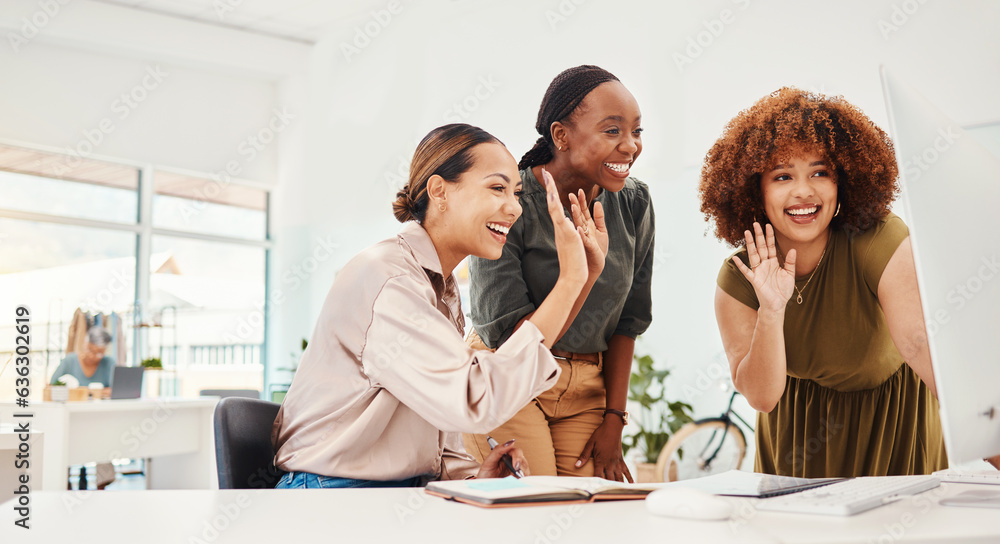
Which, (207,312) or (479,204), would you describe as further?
(207,312)

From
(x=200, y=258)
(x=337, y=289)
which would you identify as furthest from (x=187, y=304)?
(x=337, y=289)

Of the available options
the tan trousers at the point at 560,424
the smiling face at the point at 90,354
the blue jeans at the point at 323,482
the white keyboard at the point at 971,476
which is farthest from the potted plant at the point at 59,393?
the white keyboard at the point at 971,476

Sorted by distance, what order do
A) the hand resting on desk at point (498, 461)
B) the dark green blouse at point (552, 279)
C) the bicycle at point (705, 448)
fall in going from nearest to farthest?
the hand resting on desk at point (498, 461)
the dark green blouse at point (552, 279)
the bicycle at point (705, 448)

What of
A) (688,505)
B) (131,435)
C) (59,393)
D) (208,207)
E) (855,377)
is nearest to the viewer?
(688,505)

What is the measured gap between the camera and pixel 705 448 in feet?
15.1

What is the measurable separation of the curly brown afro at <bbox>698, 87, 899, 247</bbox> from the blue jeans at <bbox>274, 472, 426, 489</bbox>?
3.70 ft

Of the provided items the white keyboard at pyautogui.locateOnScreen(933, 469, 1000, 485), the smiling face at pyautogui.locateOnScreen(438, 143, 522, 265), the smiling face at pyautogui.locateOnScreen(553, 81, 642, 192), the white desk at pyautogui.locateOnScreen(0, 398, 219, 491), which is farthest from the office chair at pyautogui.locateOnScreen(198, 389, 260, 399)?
the white keyboard at pyautogui.locateOnScreen(933, 469, 1000, 485)

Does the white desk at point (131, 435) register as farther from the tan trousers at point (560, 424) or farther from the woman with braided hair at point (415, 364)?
the woman with braided hair at point (415, 364)

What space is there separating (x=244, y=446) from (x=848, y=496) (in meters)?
0.96

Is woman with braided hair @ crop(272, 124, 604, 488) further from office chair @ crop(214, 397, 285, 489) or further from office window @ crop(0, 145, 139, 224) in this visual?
office window @ crop(0, 145, 139, 224)

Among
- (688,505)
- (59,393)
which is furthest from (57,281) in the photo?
(688,505)

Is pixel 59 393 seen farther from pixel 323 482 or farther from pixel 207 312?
pixel 207 312

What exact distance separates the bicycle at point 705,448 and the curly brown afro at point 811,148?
9.40 feet

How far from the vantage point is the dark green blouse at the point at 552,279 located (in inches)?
68.9
